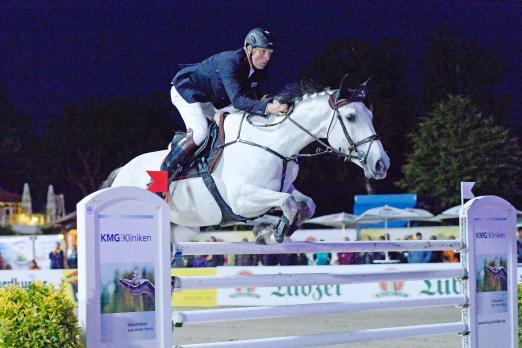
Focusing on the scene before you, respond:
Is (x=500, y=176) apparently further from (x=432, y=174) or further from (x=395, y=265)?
(x=395, y=265)

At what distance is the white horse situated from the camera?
18.1 ft

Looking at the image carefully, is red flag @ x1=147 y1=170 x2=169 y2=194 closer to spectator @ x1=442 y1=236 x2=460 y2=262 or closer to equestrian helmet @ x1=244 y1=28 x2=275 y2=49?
equestrian helmet @ x1=244 y1=28 x2=275 y2=49

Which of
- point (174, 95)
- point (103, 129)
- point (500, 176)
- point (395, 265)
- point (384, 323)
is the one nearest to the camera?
point (174, 95)

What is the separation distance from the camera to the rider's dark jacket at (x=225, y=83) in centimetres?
573

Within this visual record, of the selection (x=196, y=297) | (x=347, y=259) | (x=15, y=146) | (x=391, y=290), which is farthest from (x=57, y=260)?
(x=15, y=146)

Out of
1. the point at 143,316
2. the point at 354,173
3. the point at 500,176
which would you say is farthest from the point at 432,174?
the point at 143,316

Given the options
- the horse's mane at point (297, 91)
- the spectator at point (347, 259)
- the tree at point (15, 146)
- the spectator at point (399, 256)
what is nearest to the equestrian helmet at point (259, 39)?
the horse's mane at point (297, 91)

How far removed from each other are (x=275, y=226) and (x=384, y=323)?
5.84 meters

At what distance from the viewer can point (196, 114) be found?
6.17 metres

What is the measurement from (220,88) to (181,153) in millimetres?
542

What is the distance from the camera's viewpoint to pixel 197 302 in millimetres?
15414

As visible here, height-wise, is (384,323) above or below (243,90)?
below

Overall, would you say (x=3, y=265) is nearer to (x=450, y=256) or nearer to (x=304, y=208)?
(x=450, y=256)

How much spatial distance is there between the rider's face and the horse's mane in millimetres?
256
